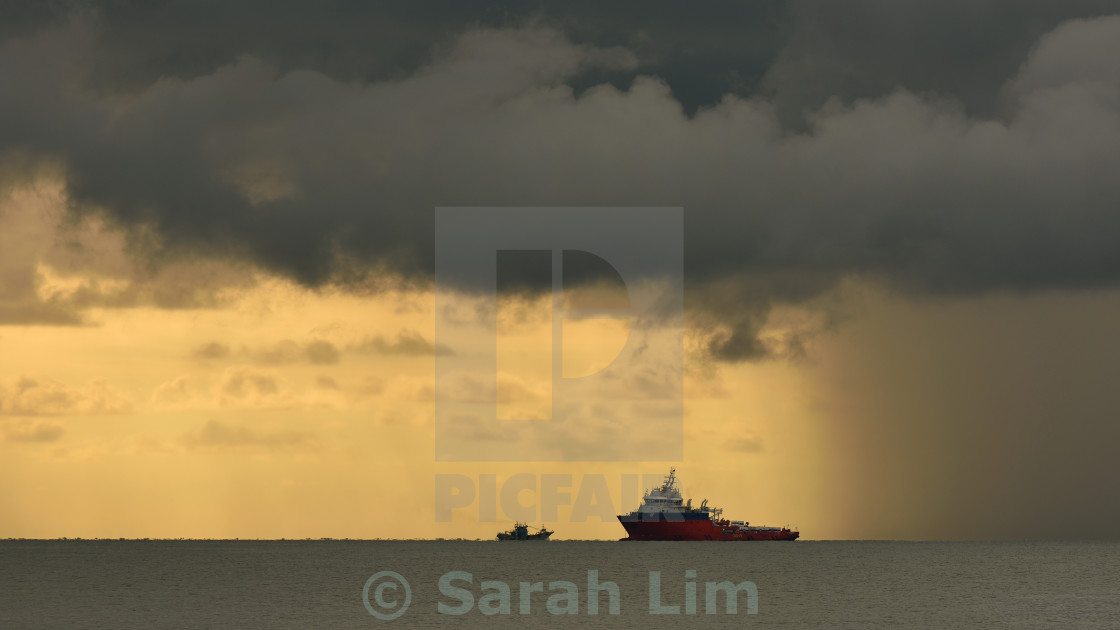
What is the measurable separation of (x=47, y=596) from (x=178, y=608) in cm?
2573

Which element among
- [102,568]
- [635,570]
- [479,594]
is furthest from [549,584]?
[102,568]

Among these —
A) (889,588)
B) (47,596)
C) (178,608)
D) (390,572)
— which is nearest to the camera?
(178,608)

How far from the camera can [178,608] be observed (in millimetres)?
104812

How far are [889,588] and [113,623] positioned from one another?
88.3 metres

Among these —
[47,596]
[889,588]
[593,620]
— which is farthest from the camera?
[889,588]

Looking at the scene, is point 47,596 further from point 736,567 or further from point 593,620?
point 736,567

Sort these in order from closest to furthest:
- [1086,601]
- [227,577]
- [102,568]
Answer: [1086,601] < [227,577] < [102,568]

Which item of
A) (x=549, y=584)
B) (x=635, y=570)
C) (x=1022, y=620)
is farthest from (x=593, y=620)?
(x=635, y=570)

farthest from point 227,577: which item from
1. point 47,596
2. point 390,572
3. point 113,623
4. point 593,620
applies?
point 593,620

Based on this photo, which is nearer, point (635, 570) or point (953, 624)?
point (953, 624)

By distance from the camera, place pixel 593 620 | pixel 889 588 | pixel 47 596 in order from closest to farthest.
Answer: pixel 593 620
pixel 47 596
pixel 889 588

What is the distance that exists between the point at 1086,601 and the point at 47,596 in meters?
108

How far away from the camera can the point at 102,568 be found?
194500 mm

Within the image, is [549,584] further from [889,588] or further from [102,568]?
[102,568]
